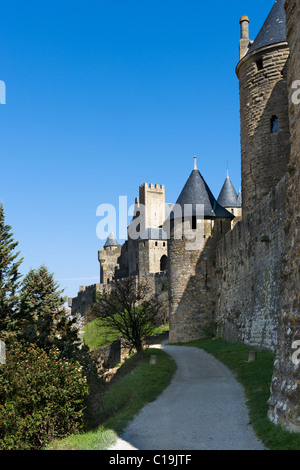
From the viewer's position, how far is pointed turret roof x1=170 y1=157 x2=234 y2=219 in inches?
1099

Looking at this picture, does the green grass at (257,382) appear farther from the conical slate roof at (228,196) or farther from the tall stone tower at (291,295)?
the conical slate roof at (228,196)

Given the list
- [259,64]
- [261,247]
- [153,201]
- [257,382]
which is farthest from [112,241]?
[257,382]

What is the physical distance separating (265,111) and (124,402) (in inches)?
545

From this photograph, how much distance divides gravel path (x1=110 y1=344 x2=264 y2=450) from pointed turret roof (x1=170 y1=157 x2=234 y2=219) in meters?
13.8

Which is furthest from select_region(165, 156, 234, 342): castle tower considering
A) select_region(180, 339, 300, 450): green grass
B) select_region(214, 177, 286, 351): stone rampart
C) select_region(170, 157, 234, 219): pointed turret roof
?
select_region(180, 339, 300, 450): green grass

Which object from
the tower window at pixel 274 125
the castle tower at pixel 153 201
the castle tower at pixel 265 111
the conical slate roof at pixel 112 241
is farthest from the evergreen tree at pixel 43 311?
the conical slate roof at pixel 112 241

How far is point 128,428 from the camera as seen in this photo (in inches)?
375

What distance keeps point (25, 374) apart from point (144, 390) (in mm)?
3341

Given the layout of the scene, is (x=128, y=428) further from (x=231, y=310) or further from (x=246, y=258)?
(x=231, y=310)

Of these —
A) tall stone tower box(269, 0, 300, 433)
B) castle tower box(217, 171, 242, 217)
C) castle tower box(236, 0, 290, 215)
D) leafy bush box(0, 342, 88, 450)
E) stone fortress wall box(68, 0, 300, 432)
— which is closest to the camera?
tall stone tower box(269, 0, 300, 433)

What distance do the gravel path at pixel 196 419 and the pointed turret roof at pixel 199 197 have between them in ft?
45.4

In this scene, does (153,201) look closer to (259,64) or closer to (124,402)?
(259,64)

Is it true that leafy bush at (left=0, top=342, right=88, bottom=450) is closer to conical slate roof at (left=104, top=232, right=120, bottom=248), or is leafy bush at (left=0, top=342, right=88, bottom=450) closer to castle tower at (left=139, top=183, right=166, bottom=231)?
castle tower at (left=139, top=183, right=166, bottom=231)
